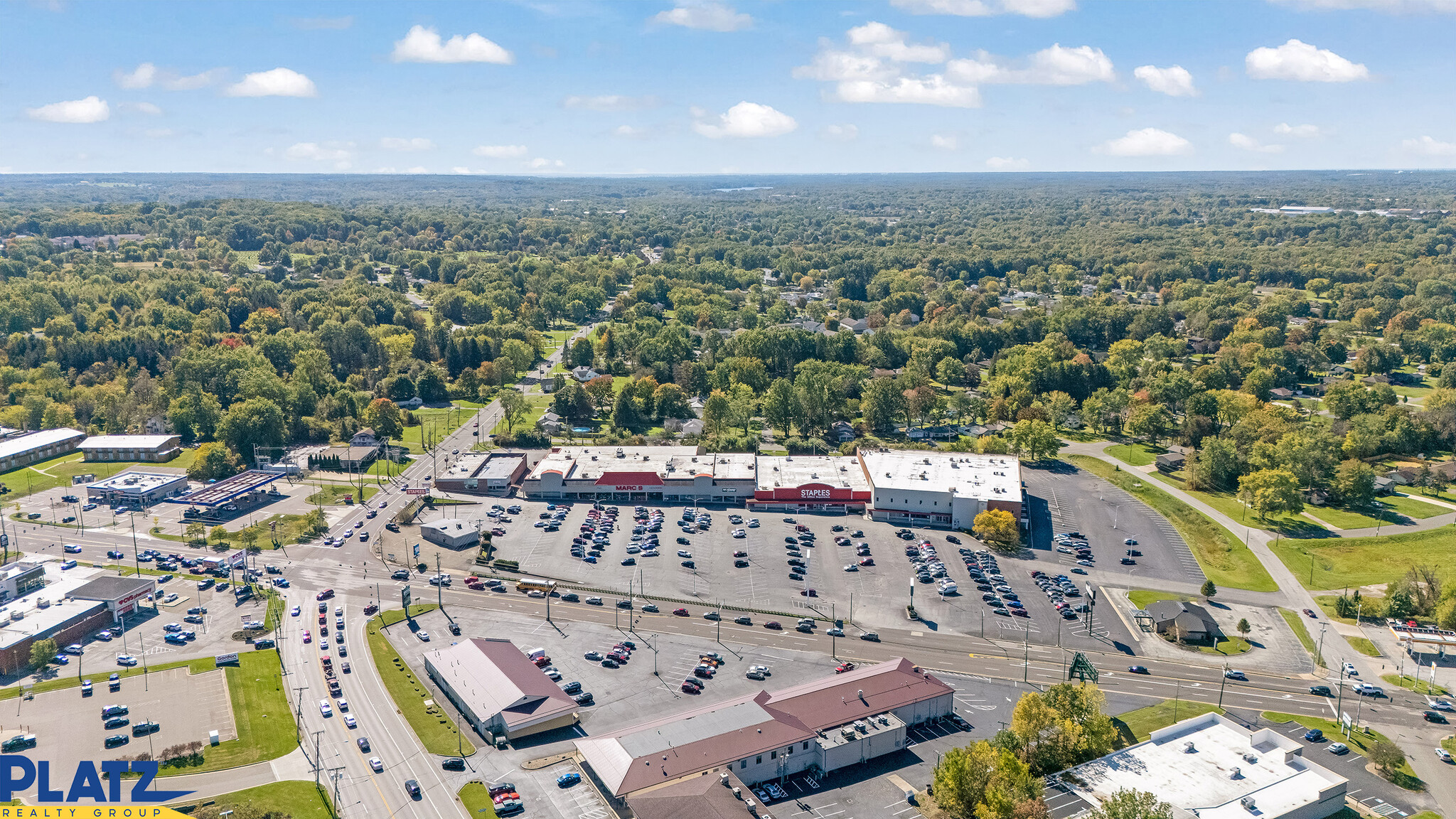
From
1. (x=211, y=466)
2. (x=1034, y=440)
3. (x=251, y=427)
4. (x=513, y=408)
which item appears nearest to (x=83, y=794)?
(x=211, y=466)

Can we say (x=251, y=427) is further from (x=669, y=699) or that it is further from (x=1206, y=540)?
(x=1206, y=540)

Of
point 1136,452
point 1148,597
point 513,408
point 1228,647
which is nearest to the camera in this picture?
point 1228,647

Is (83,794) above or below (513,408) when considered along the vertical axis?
below

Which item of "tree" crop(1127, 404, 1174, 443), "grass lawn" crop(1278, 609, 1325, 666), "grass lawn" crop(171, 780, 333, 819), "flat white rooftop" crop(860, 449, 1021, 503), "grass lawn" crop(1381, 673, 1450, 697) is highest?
"tree" crop(1127, 404, 1174, 443)

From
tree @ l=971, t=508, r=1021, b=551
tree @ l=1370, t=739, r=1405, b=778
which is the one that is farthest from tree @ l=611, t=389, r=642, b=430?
tree @ l=1370, t=739, r=1405, b=778

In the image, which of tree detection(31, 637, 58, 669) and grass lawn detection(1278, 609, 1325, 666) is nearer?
tree detection(31, 637, 58, 669)

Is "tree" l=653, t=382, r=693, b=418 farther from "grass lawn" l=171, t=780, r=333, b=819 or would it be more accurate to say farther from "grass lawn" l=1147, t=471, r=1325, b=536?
"grass lawn" l=171, t=780, r=333, b=819
